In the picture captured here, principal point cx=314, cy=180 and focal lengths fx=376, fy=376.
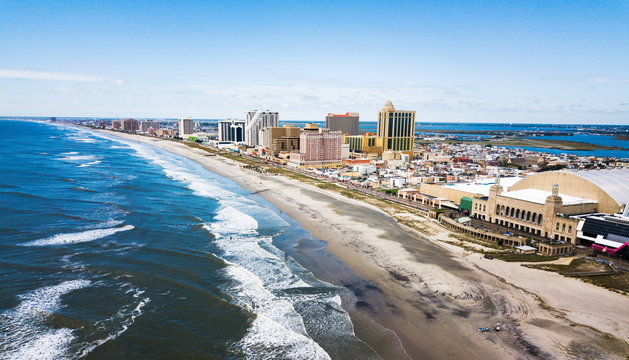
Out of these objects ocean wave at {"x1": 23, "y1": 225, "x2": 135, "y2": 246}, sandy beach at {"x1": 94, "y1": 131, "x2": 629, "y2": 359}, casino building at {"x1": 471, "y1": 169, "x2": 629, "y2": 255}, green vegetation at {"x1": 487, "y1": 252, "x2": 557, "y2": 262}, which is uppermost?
casino building at {"x1": 471, "y1": 169, "x2": 629, "y2": 255}

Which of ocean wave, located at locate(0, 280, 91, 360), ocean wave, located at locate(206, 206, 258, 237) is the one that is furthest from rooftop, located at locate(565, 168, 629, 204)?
ocean wave, located at locate(0, 280, 91, 360)

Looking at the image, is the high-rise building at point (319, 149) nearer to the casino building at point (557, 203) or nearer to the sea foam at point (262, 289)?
the sea foam at point (262, 289)

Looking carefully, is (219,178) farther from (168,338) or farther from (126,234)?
(168,338)

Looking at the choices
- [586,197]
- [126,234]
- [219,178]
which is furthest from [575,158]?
[126,234]

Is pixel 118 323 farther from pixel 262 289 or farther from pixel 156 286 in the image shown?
pixel 262 289

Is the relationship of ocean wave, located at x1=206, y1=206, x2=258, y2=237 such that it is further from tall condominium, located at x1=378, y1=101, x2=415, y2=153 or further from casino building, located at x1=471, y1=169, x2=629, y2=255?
tall condominium, located at x1=378, y1=101, x2=415, y2=153
